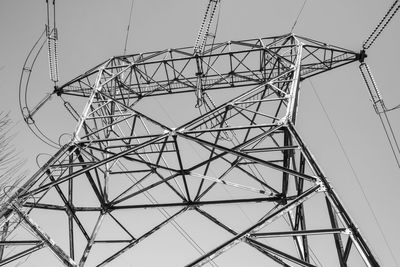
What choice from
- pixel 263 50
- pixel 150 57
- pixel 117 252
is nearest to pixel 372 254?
pixel 117 252

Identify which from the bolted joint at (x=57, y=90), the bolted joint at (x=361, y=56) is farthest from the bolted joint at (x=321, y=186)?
the bolted joint at (x=57, y=90)

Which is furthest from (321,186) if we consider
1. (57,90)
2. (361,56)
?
(57,90)

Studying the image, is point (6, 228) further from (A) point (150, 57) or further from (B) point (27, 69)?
(A) point (150, 57)

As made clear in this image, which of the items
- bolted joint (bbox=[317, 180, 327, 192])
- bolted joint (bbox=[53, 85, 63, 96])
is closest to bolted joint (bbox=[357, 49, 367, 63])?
bolted joint (bbox=[317, 180, 327, 192])

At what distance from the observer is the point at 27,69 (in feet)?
33.8

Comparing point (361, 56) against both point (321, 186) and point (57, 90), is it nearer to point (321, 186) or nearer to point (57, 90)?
point (321, 186)

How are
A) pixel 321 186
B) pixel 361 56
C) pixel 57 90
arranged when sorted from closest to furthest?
pixel 321 186
pixel 361 56
pixel 57 90

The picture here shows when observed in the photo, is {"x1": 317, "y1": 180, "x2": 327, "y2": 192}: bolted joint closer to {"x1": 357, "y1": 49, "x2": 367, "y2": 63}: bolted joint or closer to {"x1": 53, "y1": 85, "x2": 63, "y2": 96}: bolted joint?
{"x1": 357, "y1": 49, "x2": 367, "y2": 63}: bolted joint

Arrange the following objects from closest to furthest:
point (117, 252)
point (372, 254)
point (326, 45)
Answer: point (372, 254), point (117, 252), point (326, 45)

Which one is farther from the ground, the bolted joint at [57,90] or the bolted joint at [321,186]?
the bolted joint at [57,90]

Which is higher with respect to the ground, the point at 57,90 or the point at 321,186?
the point at 57,90

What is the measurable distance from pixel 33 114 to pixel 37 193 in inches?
202

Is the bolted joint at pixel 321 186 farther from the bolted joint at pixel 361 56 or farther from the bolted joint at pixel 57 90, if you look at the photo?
the bolted joint at pixel 57 90

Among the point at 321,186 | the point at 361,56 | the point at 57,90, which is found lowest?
the point at 321,186
